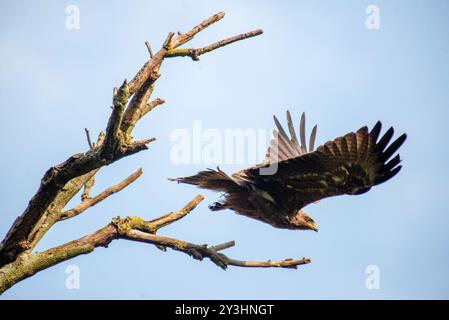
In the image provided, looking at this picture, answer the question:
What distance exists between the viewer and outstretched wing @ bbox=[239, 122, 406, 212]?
19.6ft

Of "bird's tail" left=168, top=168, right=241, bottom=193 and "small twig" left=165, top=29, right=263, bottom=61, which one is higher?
"small twig" left=165, top=29, right=263, bottom=61

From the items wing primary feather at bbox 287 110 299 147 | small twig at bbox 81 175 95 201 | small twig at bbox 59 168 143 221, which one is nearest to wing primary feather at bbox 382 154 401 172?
wing primary feather at bbox 287 110 299 147

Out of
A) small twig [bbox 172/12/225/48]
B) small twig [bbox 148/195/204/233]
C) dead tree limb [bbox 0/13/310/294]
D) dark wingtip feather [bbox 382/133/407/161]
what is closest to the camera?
dead tree limb [bbox 0/13/310/294]

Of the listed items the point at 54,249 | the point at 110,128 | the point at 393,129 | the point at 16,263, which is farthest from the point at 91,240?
the point at 393,129

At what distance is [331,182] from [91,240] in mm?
2754

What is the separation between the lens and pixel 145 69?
15.4 ft

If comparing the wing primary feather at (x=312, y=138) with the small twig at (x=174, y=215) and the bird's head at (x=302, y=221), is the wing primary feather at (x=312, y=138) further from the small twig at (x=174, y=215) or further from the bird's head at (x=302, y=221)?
the small twig at (x=174, y=215)

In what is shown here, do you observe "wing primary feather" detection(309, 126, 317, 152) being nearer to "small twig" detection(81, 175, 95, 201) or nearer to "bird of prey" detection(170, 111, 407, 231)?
"bird of prey" detection(170, 111, 407, 231)

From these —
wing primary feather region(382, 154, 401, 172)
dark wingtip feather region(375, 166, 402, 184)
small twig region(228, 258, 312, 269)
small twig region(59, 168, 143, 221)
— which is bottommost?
small twig region(228, 258, 312, 269)

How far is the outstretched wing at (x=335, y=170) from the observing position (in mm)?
5961

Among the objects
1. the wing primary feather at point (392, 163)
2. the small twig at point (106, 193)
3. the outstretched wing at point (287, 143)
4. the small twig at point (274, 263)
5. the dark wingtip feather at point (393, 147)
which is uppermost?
the outstretched wing at point (287, 143)

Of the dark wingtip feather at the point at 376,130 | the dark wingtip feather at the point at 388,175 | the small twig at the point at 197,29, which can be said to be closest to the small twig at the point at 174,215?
the small twig at the point at 197,29

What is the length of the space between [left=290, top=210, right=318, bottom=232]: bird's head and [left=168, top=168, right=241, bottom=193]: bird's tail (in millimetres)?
835

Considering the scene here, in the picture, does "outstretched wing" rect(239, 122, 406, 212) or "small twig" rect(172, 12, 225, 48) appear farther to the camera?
"outstretched wing" rect(239, 122, 406, 212)
